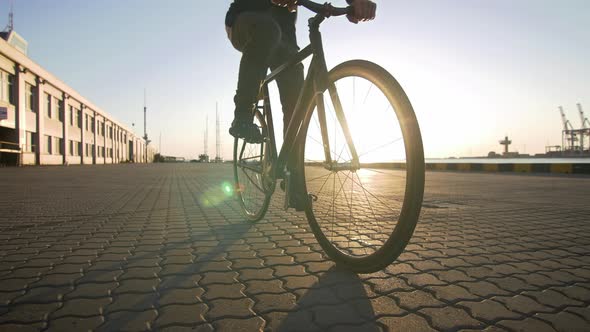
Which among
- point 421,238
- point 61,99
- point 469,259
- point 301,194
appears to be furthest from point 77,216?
point 61,99

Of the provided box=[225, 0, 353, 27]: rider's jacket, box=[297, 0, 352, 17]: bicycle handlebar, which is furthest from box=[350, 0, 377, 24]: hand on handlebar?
box=[225, 0, 353, 27]: rider's jacket

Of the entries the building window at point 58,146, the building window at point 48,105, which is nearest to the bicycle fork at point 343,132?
the building window at point 48,105

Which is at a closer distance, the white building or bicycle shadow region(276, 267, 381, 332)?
bicycle shadow region(276, 267, 381, 332)

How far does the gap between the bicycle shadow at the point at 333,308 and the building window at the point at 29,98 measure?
36.7 metres

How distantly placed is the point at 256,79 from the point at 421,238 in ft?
5.94

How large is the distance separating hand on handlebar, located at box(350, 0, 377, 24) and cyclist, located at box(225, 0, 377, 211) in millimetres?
728

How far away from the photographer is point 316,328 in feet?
4.97

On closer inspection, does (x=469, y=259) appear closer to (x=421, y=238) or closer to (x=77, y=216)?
(x=421, y=238)

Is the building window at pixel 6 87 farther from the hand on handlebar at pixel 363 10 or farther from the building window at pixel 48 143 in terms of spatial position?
the hand on handlebar at pixel 363 10

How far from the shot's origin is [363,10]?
93.4 inches

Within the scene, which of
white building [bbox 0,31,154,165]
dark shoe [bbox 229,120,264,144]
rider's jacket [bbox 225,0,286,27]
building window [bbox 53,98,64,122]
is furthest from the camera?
building window [bbox 53,98,64,122]

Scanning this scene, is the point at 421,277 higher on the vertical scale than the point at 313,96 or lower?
lower

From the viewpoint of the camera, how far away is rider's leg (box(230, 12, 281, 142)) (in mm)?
3031

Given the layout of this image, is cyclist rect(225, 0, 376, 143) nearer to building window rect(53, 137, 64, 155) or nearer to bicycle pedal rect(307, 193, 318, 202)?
bicycle pedal rect(307, 193, 318, 202)
